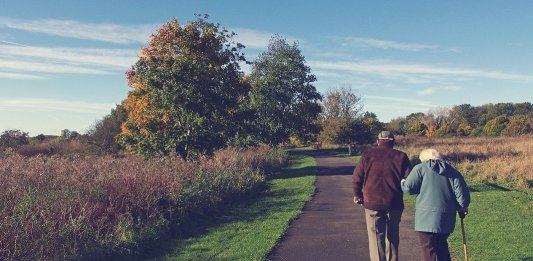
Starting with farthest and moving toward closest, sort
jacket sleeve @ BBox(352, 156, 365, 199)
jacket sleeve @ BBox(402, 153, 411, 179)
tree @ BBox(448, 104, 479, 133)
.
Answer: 1. tree @ BBox(448, 104, 479, 133)
2. jacket sleeve @ BBox(352, 156, 365, 199)
3. jacket sleeve @ BBox(402, 153, 411, 179)

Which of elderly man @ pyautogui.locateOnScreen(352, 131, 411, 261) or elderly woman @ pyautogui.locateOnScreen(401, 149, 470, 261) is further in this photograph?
elderly man @ pyautogui.locateOnScreen(352, 131, 411, 261)

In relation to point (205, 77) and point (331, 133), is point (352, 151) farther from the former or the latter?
point (205, 77)

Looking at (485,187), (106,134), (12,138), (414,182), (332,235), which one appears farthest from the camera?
(106,134)

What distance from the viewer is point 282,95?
37.1m

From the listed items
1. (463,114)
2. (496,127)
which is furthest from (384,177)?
(463,114)

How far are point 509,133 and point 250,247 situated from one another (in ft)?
180

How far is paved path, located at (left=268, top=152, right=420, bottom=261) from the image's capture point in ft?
24.5

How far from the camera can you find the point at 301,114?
39281 millimetres

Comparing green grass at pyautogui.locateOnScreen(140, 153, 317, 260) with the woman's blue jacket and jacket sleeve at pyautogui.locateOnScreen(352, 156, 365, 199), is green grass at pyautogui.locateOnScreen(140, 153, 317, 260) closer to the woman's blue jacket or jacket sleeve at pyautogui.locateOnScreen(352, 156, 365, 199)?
jacket sleeve at pyautogui.locateOnScreen(352, 156, 365, 199)

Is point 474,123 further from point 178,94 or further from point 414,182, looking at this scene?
point 414,182

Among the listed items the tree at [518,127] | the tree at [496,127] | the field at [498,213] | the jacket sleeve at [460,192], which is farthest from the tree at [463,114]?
the jacket sleeve at [460,192]

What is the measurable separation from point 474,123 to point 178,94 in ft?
233

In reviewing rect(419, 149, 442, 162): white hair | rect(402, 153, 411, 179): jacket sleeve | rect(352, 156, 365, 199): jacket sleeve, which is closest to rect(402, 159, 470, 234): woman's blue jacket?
rect(419, 149, 442, 162): white hair

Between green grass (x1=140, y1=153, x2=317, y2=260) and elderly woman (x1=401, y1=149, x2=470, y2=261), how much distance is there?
2.78 metres
